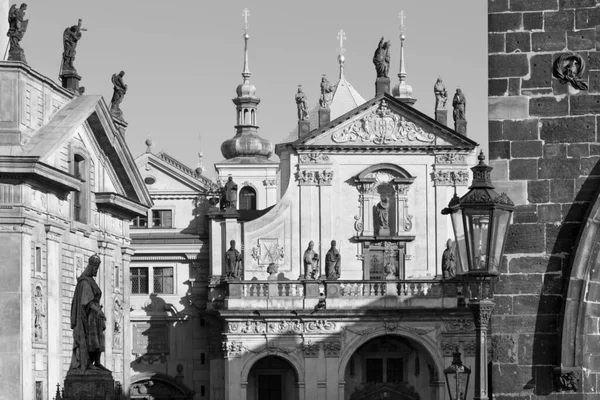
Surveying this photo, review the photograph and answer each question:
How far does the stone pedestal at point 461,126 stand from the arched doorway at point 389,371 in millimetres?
8398

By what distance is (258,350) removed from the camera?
69.1 m

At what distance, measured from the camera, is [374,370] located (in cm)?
7188

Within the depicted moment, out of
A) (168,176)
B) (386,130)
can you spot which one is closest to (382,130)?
(386,130)

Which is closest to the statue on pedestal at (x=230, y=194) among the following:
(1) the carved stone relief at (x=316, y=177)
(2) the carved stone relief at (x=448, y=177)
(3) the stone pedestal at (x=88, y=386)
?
(1) the carved stone relief at (x=316, y=177)

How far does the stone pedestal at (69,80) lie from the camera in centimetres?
5556

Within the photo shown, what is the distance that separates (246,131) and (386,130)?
12.6 meters

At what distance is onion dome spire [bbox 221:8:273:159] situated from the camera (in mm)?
82875

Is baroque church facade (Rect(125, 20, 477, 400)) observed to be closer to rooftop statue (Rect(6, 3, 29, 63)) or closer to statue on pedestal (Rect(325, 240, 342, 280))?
statue on pedestal (Rect(325, 240, 342, 280))

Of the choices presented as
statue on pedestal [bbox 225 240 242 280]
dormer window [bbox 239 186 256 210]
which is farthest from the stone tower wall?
dormer window [bbox 239 186 256 210]

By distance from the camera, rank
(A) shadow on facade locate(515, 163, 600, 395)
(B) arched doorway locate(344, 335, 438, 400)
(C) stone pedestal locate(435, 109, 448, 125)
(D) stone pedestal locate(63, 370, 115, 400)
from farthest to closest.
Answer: (C) stone pedestal locate(435, 109, 448, 125) → (B) arched doorway locate(344, 335, 438, 400) → (D) stone pedestal locate(63, 370, 115, 400) → (A) shadow on facade locate(515, 163, 600, 395)

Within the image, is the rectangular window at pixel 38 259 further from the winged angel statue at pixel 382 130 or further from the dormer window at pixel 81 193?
the winged angel statue at pixel 382 130

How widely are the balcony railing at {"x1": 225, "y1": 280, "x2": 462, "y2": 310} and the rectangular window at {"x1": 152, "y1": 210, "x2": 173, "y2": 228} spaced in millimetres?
9531

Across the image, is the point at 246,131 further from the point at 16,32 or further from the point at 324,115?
the point at 16,32

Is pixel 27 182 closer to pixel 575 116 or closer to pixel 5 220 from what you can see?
pixel 5 220
